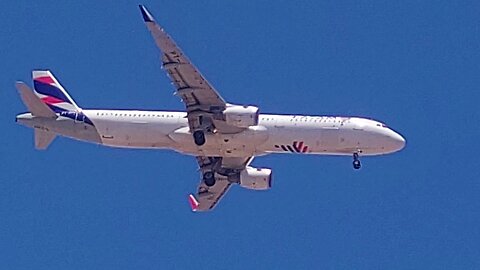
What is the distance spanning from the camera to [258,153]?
92.6m

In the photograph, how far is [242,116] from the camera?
291 feet

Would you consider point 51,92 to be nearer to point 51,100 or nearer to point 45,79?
point 51,100

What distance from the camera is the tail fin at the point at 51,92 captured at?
312 ft

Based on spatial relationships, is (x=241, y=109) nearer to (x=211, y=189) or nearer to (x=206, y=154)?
(x=206, y=154)

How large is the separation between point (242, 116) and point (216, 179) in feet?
44.2

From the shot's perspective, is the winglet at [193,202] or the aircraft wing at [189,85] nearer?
the aircraft wing at [189,85]

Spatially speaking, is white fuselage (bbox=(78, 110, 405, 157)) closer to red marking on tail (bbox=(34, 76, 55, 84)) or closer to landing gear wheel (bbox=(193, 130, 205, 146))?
landing gear wheel (bbox=(193, 130, 205, 146))

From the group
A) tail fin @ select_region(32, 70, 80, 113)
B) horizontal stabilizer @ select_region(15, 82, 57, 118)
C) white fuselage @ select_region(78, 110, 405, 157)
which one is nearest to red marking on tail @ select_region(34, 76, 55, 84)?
tail fin @ select_region(32, 70, 80, 113)

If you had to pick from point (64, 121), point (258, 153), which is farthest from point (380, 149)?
point (64, 121)

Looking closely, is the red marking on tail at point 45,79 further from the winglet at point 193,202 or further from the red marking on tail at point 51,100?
the winglet at point 193,202

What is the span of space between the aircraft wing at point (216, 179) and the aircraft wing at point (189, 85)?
8.99 metres

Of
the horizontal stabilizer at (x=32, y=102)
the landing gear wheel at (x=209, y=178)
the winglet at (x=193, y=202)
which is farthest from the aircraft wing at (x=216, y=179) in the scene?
the horizontal stabilizer at (x=32, y=102)

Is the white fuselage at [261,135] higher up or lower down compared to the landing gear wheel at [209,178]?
higher up

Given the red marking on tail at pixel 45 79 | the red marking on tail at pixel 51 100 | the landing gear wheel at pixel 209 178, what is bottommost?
the landing gear wheel at pixel 209 178
